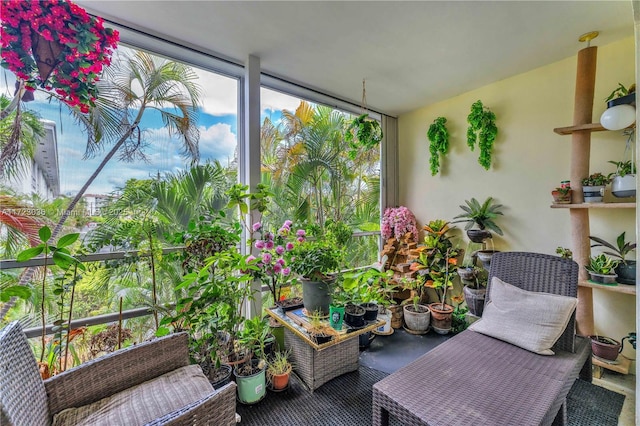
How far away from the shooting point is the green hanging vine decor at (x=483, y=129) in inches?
109

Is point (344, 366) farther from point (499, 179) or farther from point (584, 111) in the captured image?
point (584, 111)

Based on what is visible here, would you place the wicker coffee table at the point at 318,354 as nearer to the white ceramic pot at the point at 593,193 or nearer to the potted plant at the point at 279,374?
the potted plant at the point at 279,374

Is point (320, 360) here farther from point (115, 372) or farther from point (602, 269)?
point (602, 269)

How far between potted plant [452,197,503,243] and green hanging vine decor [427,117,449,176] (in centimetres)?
62

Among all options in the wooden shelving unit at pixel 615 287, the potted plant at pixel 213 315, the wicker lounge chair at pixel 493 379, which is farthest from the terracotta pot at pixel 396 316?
the potted plant at pixel 213 315

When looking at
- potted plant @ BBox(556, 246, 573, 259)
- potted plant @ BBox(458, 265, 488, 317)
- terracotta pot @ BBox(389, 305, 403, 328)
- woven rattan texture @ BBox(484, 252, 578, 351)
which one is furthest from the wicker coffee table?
potted plant @ BBox(556, 246, 573, 259)

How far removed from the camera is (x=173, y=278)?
6.79ft

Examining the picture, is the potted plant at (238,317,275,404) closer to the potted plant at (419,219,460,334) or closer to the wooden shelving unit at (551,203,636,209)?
the potted plant at (419,219,460,334)

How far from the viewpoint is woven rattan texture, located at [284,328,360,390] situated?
6.16ft

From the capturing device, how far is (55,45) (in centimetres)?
129

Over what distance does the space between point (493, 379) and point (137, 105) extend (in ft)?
9.51

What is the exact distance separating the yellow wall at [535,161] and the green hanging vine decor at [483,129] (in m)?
0.09

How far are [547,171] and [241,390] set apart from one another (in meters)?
3.18

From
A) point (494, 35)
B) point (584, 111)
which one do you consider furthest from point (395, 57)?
point (584, 111)
